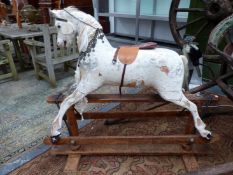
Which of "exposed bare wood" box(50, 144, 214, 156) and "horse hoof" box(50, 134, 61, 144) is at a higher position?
"horse hoof" box(50, 134, 61, 144)

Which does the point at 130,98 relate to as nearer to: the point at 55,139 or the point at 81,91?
the point at 81,91

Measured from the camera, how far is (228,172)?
86cm

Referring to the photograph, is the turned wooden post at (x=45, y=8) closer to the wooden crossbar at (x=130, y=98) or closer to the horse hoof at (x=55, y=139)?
the wooden crossbar at (x=130, y=98)

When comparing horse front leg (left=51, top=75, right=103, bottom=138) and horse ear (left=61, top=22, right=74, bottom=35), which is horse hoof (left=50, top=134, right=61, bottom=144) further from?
horse ear (left=61, top=22, right=74, bottom=35)

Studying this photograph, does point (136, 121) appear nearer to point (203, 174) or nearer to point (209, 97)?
point (209, 97)

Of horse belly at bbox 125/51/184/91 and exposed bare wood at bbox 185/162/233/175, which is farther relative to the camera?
horse belly at bbox 125/51/184/91

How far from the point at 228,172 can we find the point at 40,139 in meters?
1.44

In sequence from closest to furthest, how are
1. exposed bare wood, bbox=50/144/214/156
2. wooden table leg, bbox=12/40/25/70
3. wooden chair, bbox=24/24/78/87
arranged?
1. exposed bare wood, bbox=50/144/214/156
2. wooden chair, bbox=24/24/78/87
3. wooden table leg, bbox=12/40/25/70

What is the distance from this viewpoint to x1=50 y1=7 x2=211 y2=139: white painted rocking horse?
129 centimetres

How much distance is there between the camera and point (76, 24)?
1.31 meters

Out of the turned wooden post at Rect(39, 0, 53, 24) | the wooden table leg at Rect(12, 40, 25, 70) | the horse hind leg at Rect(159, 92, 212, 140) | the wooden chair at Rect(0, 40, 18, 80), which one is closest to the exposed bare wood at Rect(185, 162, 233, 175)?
the horse hind leg at Rect(159, 92, 212, 140)

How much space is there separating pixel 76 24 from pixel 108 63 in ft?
1.00

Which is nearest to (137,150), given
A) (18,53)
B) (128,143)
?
(128,143)

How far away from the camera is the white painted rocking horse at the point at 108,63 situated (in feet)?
4.23
